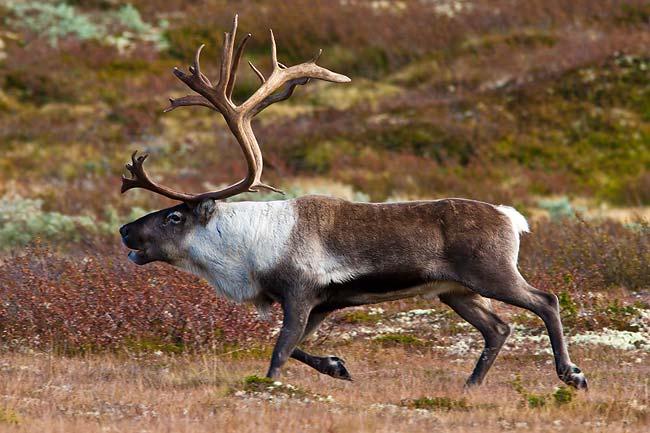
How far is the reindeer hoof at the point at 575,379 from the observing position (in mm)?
7105

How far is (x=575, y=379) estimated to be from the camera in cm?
714

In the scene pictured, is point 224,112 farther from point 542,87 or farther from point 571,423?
point 542,87

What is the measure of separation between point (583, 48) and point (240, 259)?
736 inches

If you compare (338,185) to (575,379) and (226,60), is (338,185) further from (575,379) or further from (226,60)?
(575,379)

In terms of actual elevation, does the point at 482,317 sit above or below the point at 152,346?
above

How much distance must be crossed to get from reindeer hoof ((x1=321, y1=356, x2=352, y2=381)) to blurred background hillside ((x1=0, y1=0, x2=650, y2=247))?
7077 millimetres

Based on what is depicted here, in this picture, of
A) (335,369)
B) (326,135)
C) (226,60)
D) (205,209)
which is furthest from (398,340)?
(326,135)

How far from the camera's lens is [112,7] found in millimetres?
33344

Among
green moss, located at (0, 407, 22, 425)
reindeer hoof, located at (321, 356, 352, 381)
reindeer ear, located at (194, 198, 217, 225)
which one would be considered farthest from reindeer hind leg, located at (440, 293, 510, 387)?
green moss, located at (0, 407, 22, 425)

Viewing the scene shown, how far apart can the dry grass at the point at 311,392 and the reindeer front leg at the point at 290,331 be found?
0.22 m

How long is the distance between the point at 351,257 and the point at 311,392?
957 millimetres

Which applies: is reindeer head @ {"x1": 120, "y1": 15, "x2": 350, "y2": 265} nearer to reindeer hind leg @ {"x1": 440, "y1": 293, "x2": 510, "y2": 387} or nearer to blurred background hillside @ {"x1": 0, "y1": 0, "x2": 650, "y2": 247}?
reindeer hind leg @ {"x1": 440, "y1": 293, "x2": 510, "y2": 387}

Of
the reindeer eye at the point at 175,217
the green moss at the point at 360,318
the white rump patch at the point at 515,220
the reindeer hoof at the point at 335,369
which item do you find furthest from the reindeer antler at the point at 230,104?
the green moss at the point at 360,318

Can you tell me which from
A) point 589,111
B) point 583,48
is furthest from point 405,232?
point 583,48
